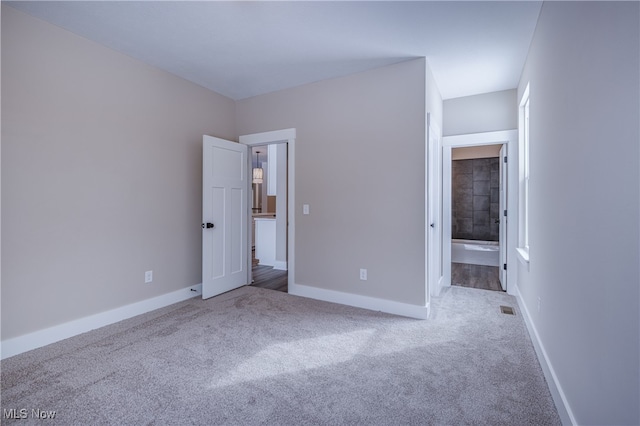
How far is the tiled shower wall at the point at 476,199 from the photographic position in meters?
6.96

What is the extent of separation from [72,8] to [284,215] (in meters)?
3.54

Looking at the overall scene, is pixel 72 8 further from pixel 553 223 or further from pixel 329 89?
pixel 553 223

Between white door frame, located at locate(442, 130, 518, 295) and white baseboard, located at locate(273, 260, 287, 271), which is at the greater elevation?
white door frame, located at locate(442, 130, 518, 295)

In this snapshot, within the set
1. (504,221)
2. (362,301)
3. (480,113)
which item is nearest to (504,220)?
(504,221)

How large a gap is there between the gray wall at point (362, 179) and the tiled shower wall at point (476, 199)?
4.71m

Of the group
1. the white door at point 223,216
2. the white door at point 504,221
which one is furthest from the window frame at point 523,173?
the white door at point 223,216

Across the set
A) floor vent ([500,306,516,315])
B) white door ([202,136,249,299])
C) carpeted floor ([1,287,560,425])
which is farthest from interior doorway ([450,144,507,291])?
white door ([202,136,249,299])

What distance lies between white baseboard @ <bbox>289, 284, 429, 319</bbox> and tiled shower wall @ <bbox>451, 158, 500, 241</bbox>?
4.99 metres

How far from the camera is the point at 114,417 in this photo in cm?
158

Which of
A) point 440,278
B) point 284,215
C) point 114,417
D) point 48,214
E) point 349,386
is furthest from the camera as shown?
point 284,215

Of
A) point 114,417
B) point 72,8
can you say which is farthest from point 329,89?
point 114,417

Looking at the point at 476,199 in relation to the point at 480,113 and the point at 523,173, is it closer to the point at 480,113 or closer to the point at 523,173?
the point at 480,113

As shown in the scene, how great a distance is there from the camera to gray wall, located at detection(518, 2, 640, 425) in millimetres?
968

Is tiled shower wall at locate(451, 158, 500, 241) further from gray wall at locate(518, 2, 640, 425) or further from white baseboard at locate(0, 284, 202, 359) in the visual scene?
white baseboard at locate(0, 284, 202, 359)
